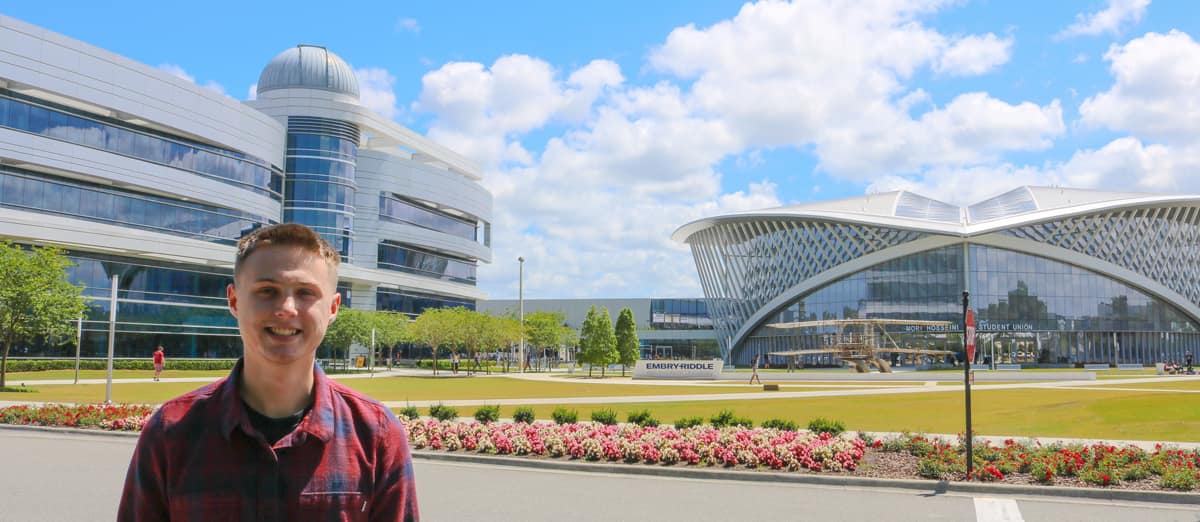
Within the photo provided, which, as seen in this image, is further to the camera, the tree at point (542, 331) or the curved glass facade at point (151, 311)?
the tree at point (542, 331)

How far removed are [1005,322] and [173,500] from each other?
303ft

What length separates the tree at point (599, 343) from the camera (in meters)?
69.2

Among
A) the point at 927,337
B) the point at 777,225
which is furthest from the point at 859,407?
the point at 777,225

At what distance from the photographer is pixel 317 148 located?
77688 mm

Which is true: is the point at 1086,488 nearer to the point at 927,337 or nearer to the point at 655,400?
the point at 655,400

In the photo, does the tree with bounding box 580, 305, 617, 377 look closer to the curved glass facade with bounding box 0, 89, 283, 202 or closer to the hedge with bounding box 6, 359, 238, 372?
the hedge with bounding box 6, 359, 238, 372

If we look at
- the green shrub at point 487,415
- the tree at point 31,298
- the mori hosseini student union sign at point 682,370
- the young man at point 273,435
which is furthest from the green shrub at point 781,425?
the mori hosseini student union sign at point 682,370

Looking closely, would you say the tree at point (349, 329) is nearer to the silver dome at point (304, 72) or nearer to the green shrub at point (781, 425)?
the silver dome at point (304, 72)

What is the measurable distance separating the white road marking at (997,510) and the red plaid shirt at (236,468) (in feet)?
34.4

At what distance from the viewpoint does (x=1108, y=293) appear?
87.8 m

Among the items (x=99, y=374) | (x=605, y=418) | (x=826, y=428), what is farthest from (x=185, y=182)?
(x=826, y=428)

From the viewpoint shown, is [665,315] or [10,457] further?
[665,315]

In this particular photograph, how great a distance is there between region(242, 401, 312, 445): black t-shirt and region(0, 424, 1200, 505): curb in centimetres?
1254

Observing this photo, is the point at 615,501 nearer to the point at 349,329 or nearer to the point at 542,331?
the point at 349,329
